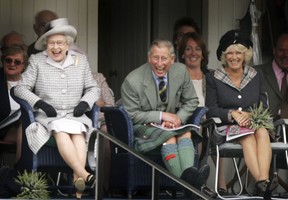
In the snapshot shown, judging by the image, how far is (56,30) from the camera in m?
11.9

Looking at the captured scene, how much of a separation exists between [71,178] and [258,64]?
256cm

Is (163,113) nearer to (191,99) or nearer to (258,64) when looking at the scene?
(191,99)

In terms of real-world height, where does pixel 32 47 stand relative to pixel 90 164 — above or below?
above

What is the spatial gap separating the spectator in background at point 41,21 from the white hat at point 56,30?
2.56 feet

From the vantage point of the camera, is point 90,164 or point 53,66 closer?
point 90,164

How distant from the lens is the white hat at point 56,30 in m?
11.9

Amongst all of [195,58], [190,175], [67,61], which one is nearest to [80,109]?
[67,61]

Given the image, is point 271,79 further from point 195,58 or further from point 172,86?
point 172,86

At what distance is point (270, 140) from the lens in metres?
12.3

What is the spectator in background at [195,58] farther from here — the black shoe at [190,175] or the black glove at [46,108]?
the black glove at [46,108]

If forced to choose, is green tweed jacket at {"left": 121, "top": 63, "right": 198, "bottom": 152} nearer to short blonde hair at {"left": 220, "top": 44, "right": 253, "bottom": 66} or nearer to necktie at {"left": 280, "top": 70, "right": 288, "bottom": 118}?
short blonde hair at {"left": 220, "top": 44, "right": 253, "bottom": 66}

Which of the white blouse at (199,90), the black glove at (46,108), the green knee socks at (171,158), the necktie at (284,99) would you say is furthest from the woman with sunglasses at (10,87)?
the necktie at (284,99)

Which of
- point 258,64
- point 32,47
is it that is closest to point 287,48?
point 258,64

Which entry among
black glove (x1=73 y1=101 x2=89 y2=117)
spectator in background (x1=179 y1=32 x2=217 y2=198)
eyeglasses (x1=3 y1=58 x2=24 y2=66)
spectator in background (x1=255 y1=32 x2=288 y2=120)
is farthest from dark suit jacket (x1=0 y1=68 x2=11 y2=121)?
spectator in background (x1=255 y1=32 x2=288 y2=120)
